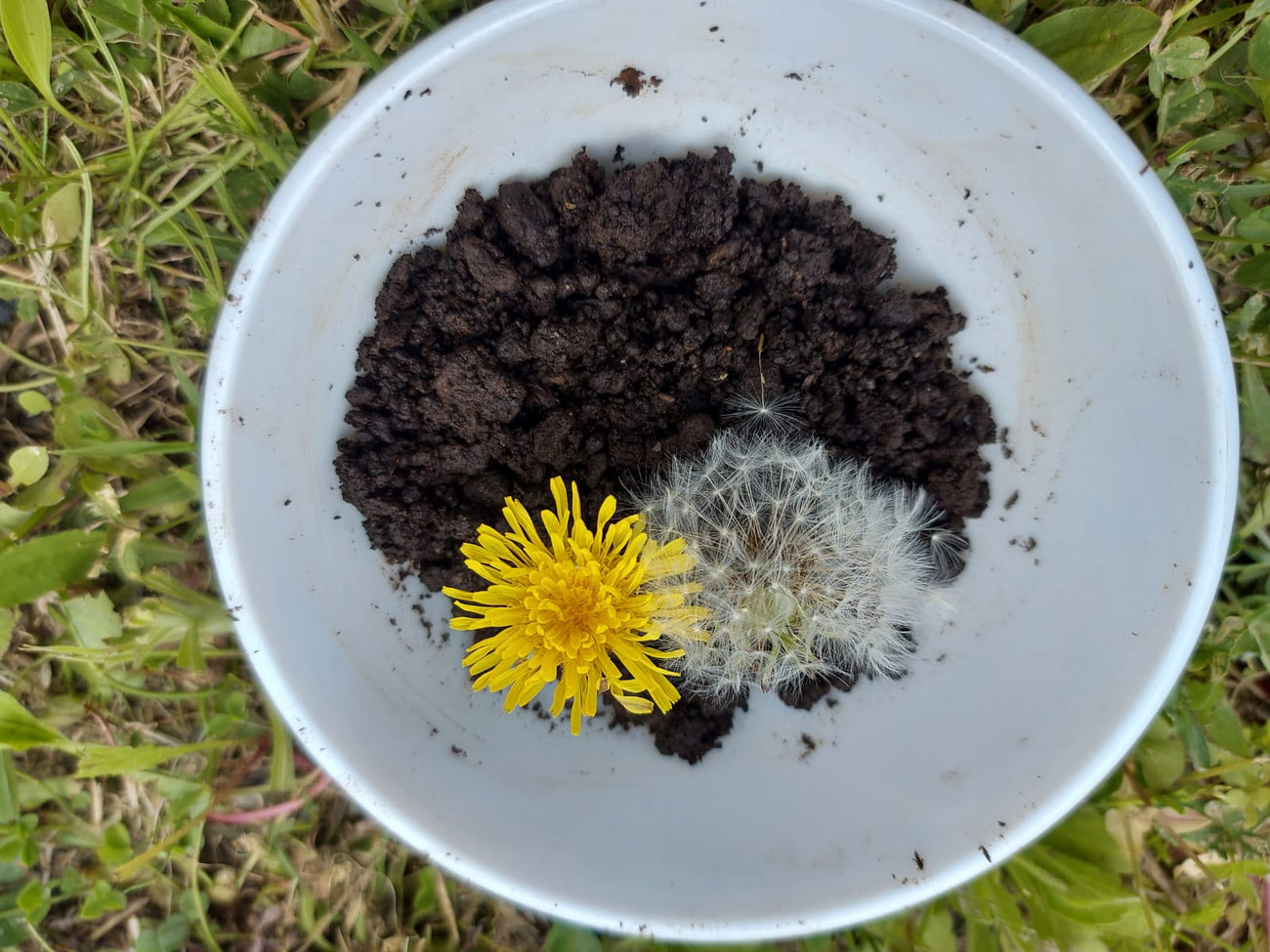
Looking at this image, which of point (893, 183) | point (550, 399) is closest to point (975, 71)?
point (893, 183)

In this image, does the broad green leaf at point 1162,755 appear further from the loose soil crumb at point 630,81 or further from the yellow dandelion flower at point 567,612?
the loose soil crumb at point 630,81

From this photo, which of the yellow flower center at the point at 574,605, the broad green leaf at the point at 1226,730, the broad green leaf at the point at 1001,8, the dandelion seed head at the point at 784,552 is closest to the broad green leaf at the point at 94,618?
the yellow flower center at the point at 574,605

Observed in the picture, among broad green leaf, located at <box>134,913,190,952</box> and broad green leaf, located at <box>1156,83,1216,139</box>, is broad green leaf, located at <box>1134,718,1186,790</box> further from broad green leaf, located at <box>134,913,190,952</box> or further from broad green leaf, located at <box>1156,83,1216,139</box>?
broad green leaf, located at <box>134,913,190,952</box>

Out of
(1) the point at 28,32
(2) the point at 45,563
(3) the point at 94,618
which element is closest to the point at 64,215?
(1) the point at 28,32

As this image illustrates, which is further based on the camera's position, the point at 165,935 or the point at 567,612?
the point at 165,935

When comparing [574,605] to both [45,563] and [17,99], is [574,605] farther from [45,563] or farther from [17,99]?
[17,99]

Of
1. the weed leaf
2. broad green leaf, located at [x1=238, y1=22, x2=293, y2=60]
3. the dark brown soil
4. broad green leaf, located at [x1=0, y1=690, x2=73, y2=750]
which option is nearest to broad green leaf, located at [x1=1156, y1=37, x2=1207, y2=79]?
the dark brown soil
